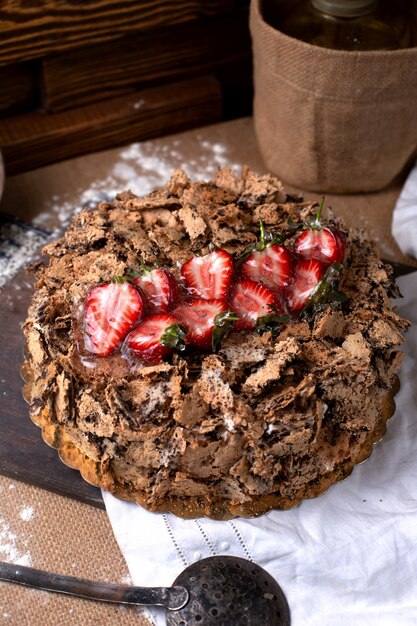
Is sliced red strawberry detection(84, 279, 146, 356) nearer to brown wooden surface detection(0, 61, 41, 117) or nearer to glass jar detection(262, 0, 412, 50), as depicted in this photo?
glass jar detection(262, 0, 412, 50)

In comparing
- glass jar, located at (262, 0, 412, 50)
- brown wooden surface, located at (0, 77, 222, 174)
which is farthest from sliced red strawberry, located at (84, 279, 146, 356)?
brown wooden surface, located at (0, 77, 222, 174)

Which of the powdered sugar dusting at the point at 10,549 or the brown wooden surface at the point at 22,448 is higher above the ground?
the brown wooden surface at the point at 22,448

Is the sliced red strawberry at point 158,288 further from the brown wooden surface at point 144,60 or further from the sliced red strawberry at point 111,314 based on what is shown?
the brown wooden surface at point 144,60

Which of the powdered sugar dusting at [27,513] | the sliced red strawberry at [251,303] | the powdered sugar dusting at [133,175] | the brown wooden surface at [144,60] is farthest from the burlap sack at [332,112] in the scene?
the powdered sugar dusting at [27,513]

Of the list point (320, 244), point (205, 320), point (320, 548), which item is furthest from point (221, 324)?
point (320, 548)

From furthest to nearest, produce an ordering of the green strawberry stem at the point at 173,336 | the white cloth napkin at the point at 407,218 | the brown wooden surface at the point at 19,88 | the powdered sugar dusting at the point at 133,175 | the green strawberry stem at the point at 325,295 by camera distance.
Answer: the brown wooden surface at the point at 19,88
the powdered sugar dusting at the point at 133,175
the white cloth napkin at the point at 407,218
the green strawberry stem at the point at 325,295
the green strawberry stem at the point at 173,336

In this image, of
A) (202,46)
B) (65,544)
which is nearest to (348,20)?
(202,46)

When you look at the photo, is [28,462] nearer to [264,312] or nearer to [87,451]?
[87,451]

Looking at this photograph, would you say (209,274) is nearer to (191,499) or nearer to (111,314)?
(111,314)
